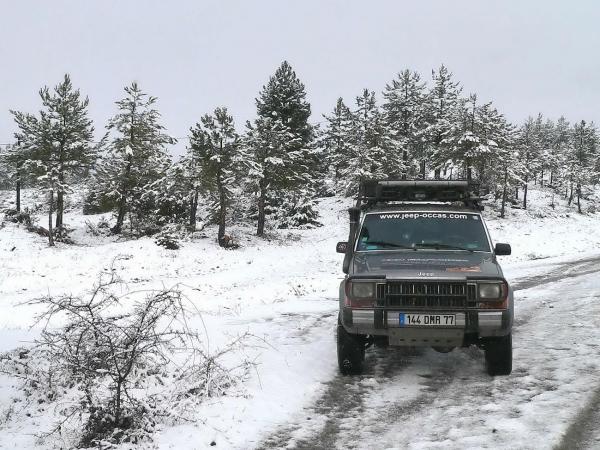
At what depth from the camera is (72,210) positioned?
175 ft

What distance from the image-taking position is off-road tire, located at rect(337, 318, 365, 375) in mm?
5930

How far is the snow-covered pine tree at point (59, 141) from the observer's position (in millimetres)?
31766

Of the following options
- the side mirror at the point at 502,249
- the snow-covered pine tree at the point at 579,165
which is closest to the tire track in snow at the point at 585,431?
the side mirror at the point at 502,249

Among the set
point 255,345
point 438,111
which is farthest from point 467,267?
point 438,111

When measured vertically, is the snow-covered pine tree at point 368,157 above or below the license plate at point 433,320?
above

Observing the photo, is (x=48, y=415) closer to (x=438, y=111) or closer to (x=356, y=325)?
(x=356, y=325)

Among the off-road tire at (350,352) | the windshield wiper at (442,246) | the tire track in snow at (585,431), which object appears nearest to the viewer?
the tire track in snow at (585,431)

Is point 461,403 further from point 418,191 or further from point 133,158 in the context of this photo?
point 133,158

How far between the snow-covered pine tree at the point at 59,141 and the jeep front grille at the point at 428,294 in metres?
31.4

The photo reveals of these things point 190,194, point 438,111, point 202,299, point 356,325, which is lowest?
point 202,299

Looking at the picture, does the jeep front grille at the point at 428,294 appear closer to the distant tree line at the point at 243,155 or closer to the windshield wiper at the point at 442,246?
the windshield wiper at the point at 442,246

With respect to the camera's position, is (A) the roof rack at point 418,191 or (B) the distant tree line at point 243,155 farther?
(B) the distant tree line at point 243,155

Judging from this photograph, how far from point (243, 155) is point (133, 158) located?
9.85m

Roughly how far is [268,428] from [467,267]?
9.57 feet
